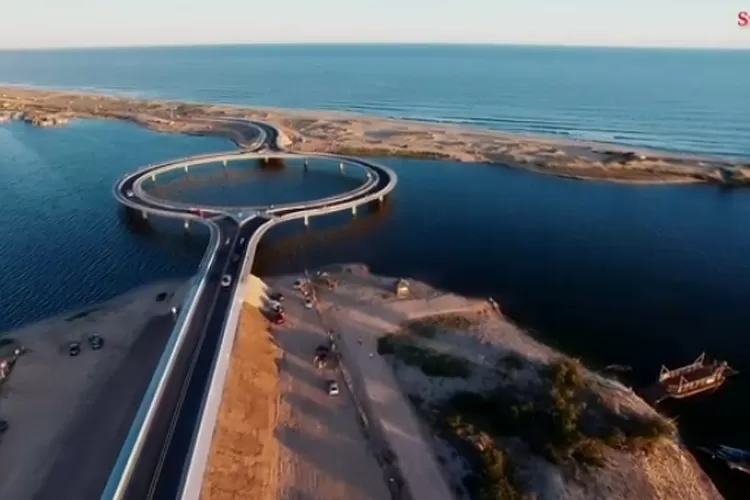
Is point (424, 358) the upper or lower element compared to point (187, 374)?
lower

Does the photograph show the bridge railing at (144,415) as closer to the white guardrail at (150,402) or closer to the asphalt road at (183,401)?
the white guardrail at (150,402)

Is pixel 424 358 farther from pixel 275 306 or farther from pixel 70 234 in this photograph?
pixel 70 234

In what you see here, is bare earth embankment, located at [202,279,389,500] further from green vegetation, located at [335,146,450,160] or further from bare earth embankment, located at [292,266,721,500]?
green vegetation, located at [335,146,450,160]

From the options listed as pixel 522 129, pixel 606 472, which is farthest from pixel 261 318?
pixel 522 129

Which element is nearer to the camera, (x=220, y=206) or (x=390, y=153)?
(x=220, y=206)

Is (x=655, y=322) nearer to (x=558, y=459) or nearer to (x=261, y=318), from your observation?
(x=558, y=459)

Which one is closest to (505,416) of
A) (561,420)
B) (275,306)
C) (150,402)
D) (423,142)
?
(561,420)
